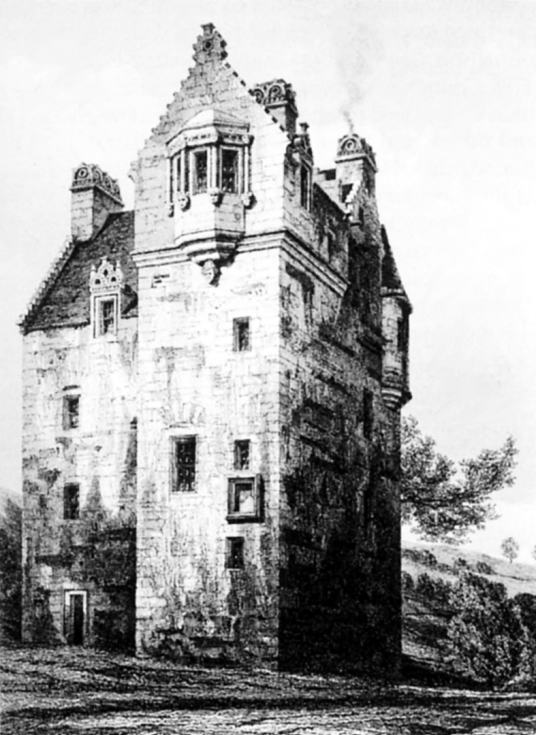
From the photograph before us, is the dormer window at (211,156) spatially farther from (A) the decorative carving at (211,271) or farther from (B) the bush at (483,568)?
(B) the bush at (483,568)

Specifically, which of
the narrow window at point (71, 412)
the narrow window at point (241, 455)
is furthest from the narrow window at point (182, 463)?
the narrow window at point (71, 412)

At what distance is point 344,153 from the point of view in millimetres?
12242

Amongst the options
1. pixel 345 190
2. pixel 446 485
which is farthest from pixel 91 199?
pixel 446 485

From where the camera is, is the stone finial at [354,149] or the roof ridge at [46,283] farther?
the roof ridge at [46,283]

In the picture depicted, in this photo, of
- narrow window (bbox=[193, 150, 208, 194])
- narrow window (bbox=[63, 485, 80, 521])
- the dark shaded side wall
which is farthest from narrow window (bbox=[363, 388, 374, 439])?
narrow window (bbox=[63, 485, 80, 521])

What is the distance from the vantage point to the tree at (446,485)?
1145cm

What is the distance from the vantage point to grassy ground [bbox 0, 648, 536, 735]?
962 centimetres

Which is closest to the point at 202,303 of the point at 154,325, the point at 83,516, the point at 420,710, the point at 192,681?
the point at 154,325

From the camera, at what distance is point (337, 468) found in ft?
41.9

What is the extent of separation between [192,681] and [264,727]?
5.34 feet

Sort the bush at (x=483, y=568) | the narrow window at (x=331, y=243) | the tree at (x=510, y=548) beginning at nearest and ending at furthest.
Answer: the tree at (x=510, y=548), the bush at (x=483, y=568), the narrow window at (x=331, y=243)

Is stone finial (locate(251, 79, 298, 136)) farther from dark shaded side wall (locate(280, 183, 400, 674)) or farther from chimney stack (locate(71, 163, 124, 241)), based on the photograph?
chimney stack (locate(71, 163, 124, 241))

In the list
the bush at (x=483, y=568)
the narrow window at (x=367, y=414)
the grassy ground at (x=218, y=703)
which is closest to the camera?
the grassy ground at (x=218, y=703)

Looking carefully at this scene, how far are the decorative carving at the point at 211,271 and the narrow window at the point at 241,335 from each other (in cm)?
41
